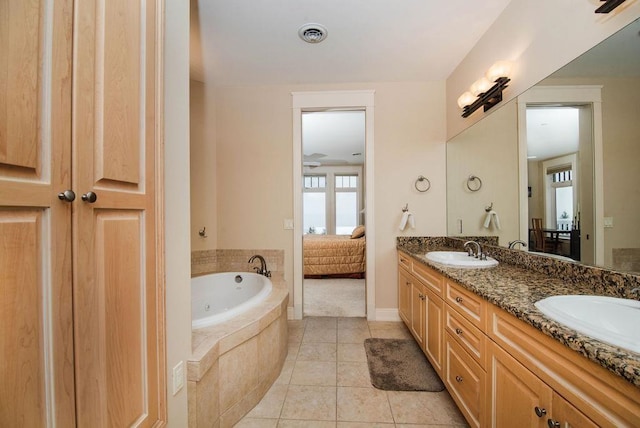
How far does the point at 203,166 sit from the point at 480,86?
276 centimetres

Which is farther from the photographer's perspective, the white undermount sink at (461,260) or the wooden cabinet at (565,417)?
the white undermount sink at (461,260)

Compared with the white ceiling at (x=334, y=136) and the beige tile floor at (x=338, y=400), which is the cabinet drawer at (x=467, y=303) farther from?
the white ceiling at (x=334, y=136)

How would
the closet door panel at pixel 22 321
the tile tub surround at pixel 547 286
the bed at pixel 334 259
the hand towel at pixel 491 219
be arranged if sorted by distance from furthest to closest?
the bed at pixel 334 259 → the hand towel at pixel 491 219 → the tile tub surround at pixel 547 286 → the closet door panel at pixel 22 321

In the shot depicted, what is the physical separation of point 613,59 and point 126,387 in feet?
7.73

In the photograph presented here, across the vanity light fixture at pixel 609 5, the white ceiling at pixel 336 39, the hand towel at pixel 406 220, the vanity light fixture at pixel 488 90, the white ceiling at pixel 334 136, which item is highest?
the white ceiling at pixel 334 136

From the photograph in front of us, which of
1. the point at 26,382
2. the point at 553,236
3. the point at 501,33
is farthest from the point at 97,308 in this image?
the point at 501,33

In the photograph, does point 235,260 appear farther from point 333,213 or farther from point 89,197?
point 333,213

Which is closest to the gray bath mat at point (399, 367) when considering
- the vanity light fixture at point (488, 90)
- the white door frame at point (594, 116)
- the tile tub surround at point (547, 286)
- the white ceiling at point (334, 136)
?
the tile tub surround at point (547, 286)

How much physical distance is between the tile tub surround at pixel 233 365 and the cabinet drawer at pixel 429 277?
114 centimetres

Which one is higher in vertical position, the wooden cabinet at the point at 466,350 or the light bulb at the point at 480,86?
the light bulb at the point at 480,86

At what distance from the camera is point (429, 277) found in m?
1.84

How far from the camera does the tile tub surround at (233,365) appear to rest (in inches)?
46.4

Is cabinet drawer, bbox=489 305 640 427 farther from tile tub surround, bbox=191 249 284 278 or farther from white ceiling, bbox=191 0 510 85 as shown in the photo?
tile tub surround, bbox=191 249 284 278

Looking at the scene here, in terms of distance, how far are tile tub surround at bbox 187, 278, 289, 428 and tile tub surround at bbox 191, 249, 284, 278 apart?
95 cm
